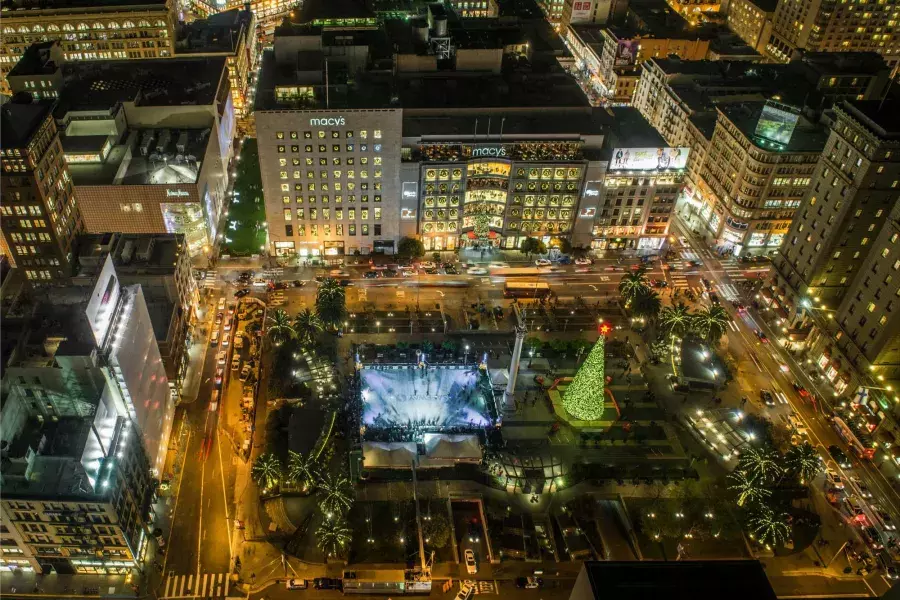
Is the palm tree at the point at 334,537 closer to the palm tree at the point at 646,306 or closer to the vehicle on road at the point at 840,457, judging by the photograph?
the palm tree at the point at 646,306

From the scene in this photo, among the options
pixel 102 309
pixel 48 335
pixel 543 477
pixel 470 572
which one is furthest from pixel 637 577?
pixel 48 335

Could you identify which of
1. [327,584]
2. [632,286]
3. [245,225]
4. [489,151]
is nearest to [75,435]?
[327,584]

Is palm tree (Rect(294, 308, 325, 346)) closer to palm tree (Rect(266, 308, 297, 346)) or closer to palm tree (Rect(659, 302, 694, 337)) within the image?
palm tree (Rect(266, 308, 297, 346))

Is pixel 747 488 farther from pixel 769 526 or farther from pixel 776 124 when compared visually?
pixel 776 124

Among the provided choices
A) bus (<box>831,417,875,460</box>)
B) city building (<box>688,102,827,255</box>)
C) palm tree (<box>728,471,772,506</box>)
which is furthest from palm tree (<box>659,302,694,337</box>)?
city building (<box>688,102,827,255</box>)

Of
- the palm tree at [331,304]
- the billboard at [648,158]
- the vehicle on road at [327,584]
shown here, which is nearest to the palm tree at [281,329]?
the palm tree at [331,304]
